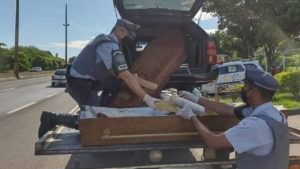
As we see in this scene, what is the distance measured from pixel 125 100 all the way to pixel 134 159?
1137mm

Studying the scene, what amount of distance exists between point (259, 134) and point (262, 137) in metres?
0.03

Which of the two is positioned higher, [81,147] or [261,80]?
[261,80]

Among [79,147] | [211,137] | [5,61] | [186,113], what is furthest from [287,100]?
[5,61]

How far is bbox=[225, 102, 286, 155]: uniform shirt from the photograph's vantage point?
9.70 ft

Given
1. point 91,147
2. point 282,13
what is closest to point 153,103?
point 91,147

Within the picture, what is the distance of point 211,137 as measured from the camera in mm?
3234

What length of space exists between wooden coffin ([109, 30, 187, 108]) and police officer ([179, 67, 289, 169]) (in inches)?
55.6

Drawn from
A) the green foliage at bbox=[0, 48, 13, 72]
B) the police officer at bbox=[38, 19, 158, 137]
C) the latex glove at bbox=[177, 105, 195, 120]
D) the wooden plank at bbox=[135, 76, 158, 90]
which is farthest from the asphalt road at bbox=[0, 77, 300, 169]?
the green foliage at bbox=[0, 48, 13, 72]

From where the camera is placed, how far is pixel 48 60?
9875 centimetres

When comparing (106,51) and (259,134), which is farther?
(106,51)

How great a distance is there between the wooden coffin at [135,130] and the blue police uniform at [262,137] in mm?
407

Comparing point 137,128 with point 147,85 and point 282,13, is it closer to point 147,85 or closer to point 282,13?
point 147,85

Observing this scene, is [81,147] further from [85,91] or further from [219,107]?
[219,107]

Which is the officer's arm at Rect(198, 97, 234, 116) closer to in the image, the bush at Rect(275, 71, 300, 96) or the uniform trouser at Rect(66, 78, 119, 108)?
the uniform trouser at Rect(66, 78, 119, 108)
